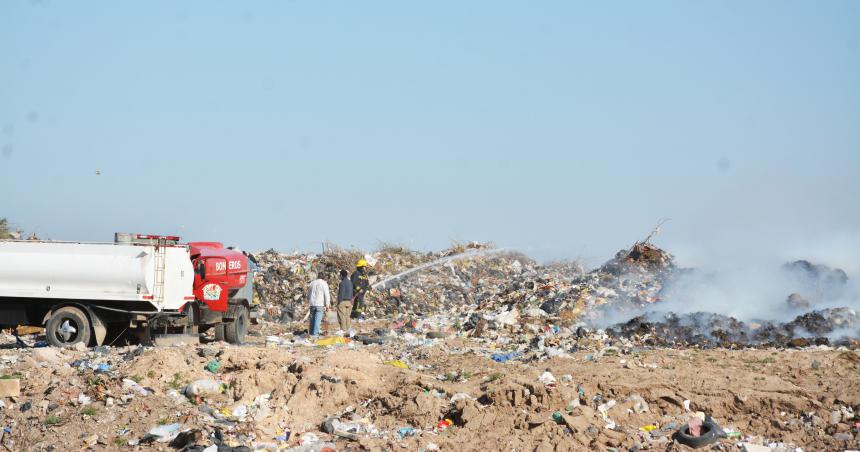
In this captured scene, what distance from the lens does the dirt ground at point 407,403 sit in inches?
372

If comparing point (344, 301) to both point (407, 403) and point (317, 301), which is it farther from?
point (407, 403)

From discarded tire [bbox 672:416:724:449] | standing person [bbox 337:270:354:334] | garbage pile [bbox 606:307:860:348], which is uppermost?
standing person [bbox 337:270:354:334]

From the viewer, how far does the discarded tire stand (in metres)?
9.23

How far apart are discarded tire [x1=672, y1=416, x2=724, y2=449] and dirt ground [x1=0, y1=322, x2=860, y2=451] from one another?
114 millimetres

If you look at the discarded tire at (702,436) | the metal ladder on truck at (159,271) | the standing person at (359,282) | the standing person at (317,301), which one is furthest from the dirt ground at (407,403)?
the standing person at (359,282)

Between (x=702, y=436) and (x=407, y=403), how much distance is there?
3.11 m

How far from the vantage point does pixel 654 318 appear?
18156 millimetres

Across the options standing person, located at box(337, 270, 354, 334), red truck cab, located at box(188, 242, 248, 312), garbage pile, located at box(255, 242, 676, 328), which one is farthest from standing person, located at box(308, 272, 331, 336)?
garbage pile, located at box(255, 242, 676, 328)

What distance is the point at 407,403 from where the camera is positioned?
33.5 feet

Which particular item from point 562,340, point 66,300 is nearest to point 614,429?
point 562,340

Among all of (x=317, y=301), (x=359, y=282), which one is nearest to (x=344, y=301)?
(x=317, y=301)

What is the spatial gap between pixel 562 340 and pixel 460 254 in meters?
14.3

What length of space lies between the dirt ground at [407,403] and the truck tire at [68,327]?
127 centimetres

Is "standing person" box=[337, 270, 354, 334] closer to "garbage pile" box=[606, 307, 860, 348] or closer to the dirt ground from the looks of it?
"garbage pile" box=[606, 307, 860, 348]
